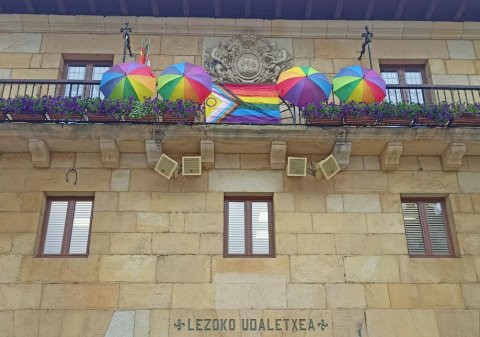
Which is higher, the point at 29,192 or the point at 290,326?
the point at 29,192

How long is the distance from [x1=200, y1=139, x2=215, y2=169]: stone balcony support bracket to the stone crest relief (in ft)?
7.90

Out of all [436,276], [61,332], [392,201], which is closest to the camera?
[61,332]

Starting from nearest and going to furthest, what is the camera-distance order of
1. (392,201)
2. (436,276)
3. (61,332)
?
1. (61,332)
2. (436,276)
3. (392,201)

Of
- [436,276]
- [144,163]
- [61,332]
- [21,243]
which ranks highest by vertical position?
[144,163]

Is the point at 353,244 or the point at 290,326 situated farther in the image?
the point at 353,244

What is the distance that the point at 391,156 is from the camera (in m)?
11.8

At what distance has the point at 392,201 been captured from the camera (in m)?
11.6

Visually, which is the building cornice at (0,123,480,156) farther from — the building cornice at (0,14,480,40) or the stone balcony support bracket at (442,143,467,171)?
the building cornice at (0,14,480,40)

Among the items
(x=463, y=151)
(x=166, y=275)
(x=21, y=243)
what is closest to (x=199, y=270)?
(x=166, y=275)

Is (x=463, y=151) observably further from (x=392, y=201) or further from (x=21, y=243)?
(x=21, y=243)

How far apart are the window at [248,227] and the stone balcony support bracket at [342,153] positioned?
1650 millimetres

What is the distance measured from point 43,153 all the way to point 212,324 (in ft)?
16.0

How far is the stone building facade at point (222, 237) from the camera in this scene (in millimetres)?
10422

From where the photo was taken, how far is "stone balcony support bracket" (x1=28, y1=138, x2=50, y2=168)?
37.3ft
